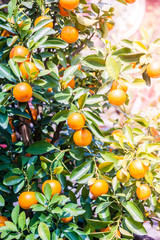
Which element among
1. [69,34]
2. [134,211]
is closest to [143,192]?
[134,211]

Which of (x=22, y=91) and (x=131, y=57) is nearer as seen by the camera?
(x=22, y=91)

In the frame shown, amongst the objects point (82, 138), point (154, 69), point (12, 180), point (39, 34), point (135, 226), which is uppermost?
point (39, 34)

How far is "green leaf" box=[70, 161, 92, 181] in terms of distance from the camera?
69cm

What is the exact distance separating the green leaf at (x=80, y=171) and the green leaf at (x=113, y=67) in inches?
10.4

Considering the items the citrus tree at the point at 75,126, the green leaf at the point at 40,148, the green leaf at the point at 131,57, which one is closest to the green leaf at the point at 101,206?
the citrus tree at the point at 75,126

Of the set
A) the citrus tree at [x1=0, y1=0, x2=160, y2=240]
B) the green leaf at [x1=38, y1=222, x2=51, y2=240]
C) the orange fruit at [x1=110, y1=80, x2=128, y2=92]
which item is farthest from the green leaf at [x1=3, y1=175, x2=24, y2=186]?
the orange fruit at [x1=110, y1=80, x2=128, y2=92]

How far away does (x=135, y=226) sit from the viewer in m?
0.69

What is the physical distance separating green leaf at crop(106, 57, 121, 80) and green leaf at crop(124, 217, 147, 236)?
41cm

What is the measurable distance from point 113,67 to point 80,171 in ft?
1.01

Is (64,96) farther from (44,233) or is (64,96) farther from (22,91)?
(44,233)

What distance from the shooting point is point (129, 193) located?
0.74 m

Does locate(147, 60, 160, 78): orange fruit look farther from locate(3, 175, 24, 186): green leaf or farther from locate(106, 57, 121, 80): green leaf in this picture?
locate(3, 175, 24, 186): green leaf

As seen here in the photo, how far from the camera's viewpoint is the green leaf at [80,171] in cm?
69

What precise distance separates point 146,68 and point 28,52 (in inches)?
13.5
